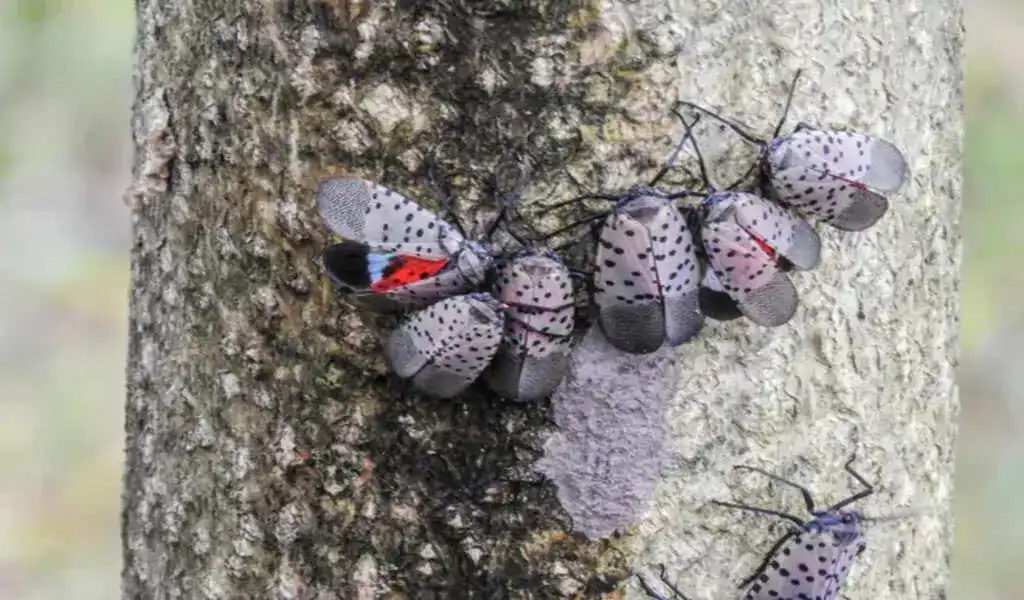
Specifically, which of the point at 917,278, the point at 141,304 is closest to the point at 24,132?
the point at 141,304

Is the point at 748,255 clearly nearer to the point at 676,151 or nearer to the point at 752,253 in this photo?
the point at 752,253

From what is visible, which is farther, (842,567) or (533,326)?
(842,567)

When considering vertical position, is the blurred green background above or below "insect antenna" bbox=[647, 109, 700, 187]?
below

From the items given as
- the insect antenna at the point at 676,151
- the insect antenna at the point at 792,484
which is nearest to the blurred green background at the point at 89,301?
the insect antenna at the point at 792,484

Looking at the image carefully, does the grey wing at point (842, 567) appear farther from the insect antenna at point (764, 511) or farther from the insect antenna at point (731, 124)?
the insect antenna at point (731, 124)

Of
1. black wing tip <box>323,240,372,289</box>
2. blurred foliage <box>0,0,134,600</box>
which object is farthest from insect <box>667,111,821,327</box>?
blurred foliage <box>0,0,134,600</box>

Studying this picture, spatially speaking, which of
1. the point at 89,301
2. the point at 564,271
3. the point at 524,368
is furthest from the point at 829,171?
the point at 89,301

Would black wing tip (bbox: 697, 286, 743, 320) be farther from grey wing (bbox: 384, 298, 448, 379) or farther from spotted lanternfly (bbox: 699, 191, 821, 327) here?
grey wing (bbox: 384, 298, 448, 379)
